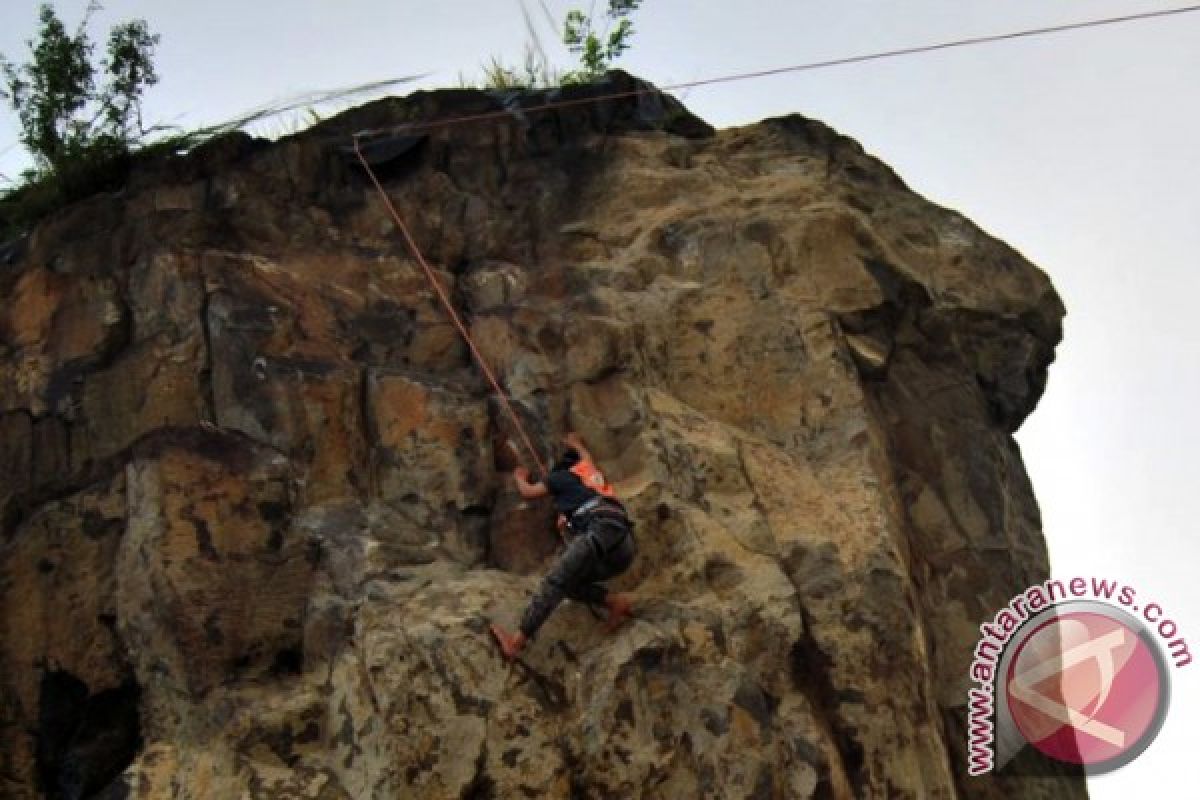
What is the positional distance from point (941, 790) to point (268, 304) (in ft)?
17.3

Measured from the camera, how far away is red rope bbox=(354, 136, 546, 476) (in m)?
9.77

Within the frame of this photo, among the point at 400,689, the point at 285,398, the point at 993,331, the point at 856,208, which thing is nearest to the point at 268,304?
the point at 285,398

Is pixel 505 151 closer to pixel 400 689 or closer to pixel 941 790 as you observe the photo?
pixel 400 689

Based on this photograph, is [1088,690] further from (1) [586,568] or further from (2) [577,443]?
(2) [577,443]

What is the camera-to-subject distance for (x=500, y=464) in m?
9.75

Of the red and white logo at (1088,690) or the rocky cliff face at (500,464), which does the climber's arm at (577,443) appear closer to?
the rocky cliff face at (500,464)

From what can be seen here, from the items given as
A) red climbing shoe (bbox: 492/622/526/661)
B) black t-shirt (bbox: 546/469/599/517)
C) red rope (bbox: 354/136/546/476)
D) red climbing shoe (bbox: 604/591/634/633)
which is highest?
red rope (bbox: 354/136/546/476)

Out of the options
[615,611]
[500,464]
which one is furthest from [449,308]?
[615,611]

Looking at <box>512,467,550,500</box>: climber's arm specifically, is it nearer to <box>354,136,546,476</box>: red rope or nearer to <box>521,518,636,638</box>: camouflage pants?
<box>354,136,546,476</box>: red rope

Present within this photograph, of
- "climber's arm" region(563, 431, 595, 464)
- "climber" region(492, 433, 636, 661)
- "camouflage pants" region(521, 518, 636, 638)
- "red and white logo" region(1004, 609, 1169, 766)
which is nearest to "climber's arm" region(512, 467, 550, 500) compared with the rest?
"climber" region(492, 433, 636, 661)

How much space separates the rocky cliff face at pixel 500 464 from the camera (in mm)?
8281

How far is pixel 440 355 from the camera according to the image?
1036cm

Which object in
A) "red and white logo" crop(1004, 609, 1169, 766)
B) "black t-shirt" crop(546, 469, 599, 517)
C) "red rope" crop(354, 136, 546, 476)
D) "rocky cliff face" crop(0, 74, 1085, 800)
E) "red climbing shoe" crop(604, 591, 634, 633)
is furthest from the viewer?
"red rope" crop(354, 136, 546, 476)

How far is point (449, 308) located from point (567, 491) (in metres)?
2.18
